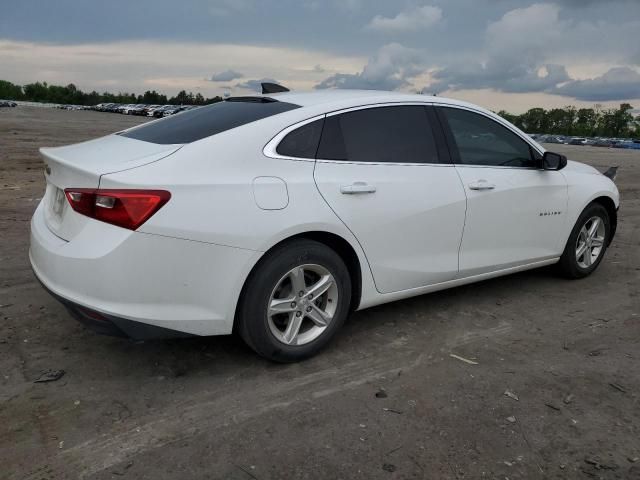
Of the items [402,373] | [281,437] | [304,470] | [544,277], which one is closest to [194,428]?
[281,437]

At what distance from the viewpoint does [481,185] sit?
14.0 ft

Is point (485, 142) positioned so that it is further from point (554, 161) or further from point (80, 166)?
point (80, 166)

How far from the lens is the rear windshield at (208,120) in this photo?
11.3ft

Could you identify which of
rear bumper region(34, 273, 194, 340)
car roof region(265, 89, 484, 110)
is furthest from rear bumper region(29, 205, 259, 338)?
car roof region(265, 89, 484, 110)

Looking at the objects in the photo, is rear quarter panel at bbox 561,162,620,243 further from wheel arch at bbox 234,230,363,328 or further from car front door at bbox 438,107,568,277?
wheel arch at bbox 234,230,363,328

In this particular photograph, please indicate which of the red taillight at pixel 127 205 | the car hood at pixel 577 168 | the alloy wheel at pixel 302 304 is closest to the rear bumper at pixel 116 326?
the red taillight at pixel 127 205

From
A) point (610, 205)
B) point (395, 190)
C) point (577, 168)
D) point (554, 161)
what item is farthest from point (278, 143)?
point (610, 205)

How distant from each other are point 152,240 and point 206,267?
32cm

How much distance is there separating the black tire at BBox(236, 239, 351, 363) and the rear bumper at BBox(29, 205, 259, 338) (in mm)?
91

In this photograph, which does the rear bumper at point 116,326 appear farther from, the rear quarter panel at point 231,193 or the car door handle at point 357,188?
the car door handle at point 357,188

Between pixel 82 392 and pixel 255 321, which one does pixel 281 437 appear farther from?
pixel 82 392

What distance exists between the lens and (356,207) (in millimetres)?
3586

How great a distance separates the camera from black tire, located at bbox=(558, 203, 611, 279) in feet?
17.1

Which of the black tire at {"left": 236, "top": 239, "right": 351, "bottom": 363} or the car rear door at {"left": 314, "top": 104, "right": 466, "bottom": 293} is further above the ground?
the car rear door at {"left": 314, "top": 104, "right": 466, "bottom": 293}
